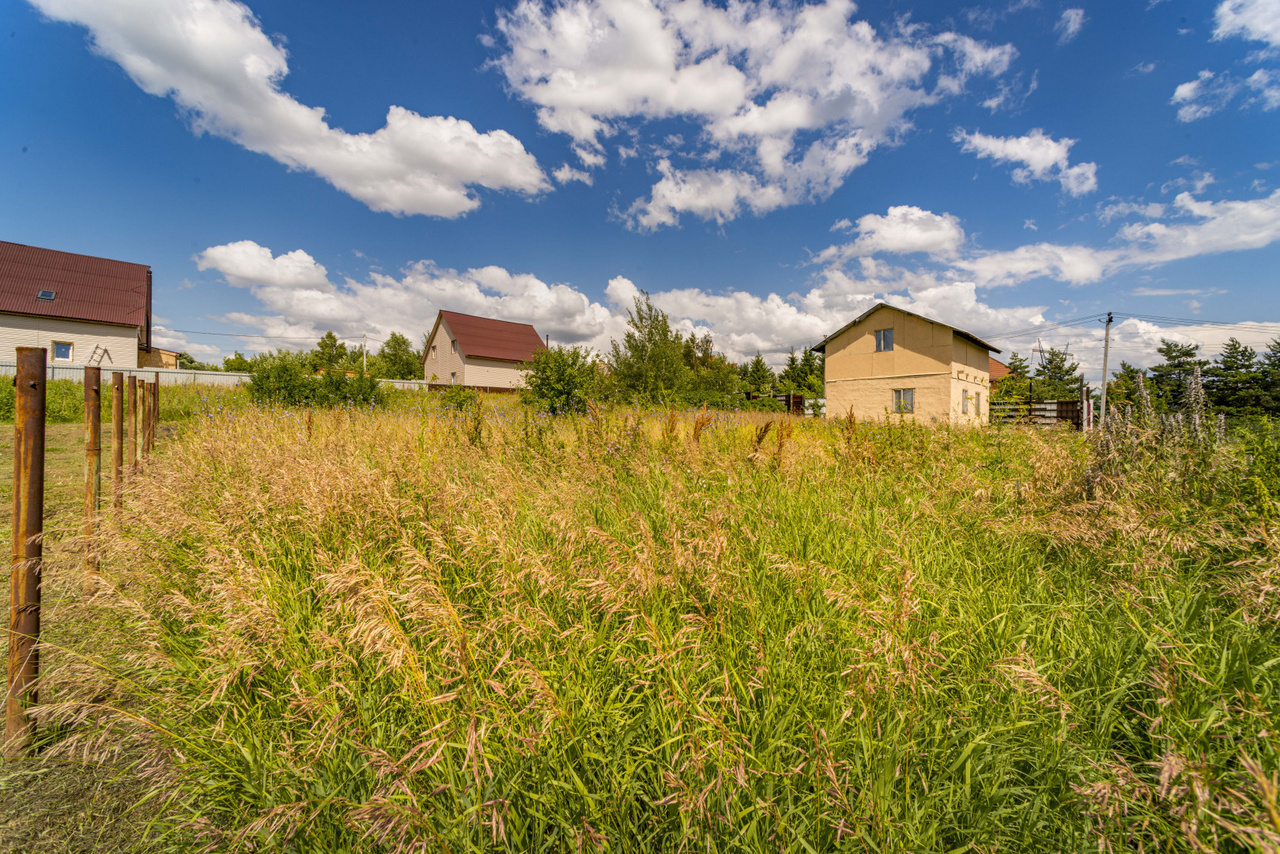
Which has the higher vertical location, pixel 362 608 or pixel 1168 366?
pixel 1168 366

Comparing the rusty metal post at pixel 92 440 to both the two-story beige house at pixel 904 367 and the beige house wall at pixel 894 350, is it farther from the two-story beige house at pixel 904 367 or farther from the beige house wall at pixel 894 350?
the beige house wall at pixel 894 350

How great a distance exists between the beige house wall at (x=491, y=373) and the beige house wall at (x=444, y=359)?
0.59 m

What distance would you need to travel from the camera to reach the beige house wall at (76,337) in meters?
24.0

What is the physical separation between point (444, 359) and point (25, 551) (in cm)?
3965

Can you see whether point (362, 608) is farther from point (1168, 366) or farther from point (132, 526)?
point (1168, 366)

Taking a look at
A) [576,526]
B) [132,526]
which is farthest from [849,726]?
[132,526]

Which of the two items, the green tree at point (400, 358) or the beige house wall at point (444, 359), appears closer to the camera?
the beige house wall at point (444, 359)

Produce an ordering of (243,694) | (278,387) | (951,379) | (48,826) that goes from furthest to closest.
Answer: (951,379)
(278,387)
(243,694)
(48,826)

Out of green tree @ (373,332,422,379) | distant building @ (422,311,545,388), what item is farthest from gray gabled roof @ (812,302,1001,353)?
green tree @ (373,332,422,379)

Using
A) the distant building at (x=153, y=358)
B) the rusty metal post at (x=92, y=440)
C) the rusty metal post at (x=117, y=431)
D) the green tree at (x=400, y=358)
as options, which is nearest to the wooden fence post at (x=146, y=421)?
the rusty metal post at (x=117, y=431)

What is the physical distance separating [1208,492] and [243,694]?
5569mm

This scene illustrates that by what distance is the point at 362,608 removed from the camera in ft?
4.98

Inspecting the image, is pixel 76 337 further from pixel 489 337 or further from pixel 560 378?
pixel 560 378

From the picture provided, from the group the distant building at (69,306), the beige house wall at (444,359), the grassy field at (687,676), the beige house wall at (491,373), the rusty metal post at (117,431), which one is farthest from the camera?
the beige house wall at (444,359)
